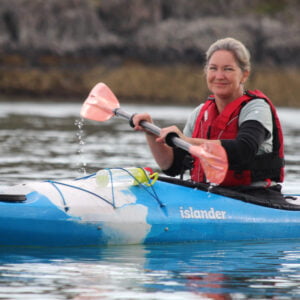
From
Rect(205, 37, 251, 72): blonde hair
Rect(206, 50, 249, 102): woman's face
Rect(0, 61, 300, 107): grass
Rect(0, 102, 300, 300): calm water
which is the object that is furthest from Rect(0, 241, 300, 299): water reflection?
Rect(0, 61, 300, 107): grass

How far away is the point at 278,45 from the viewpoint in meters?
35.5

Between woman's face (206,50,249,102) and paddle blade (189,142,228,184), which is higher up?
woman's face (206,50,249,102)

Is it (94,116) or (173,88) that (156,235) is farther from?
(173,88)

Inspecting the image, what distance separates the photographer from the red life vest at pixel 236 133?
606 centimetres

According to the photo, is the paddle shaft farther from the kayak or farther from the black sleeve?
the kayak

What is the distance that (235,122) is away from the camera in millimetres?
6059

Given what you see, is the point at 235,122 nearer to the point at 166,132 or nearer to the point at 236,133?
the point at 236,133

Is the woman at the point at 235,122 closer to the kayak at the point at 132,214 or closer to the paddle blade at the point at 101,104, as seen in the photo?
the kayak at the point at 132,214

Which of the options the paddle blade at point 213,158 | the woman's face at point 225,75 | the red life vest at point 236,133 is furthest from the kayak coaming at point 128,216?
the woman's face at point 225,75

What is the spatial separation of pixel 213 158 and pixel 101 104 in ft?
5.02

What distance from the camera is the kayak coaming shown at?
573cm

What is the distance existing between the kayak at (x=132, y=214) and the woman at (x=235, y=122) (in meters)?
0.18

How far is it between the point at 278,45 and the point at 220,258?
100 feet

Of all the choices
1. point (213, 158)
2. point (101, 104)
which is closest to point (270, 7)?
point (101, 104)
